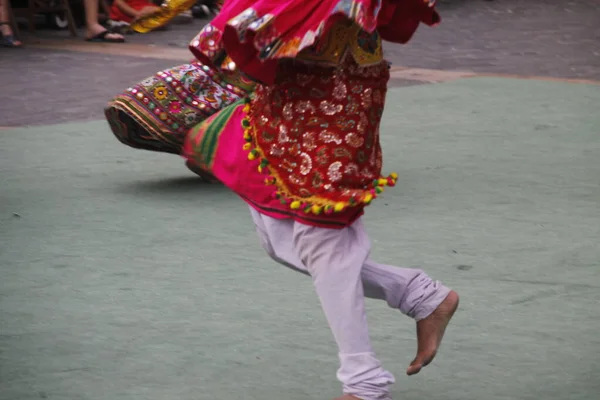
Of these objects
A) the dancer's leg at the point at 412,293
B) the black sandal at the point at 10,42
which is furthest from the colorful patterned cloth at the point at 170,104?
the black sandal at the point at 10,42

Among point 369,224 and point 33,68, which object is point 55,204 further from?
point 33,68

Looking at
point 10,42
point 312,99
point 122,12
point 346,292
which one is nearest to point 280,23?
point 312,99

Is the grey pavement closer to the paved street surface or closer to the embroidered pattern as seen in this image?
the paved street surface

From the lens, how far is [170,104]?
541cm

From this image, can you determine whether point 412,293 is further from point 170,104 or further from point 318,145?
point 170,104

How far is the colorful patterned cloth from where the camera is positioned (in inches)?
212

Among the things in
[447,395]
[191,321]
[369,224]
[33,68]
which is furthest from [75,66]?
[447,395]

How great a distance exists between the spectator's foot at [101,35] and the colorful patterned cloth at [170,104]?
23.5 feet

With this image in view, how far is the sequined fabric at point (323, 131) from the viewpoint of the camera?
2.72 metres

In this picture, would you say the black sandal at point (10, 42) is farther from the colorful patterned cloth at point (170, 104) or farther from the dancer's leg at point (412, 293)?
the dancer's leg at point (412, 293)

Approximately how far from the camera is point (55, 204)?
541cm

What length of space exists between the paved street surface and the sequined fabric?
0.63 meters

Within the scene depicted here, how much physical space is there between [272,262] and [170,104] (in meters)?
1.39

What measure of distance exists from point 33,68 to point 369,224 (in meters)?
6.29
